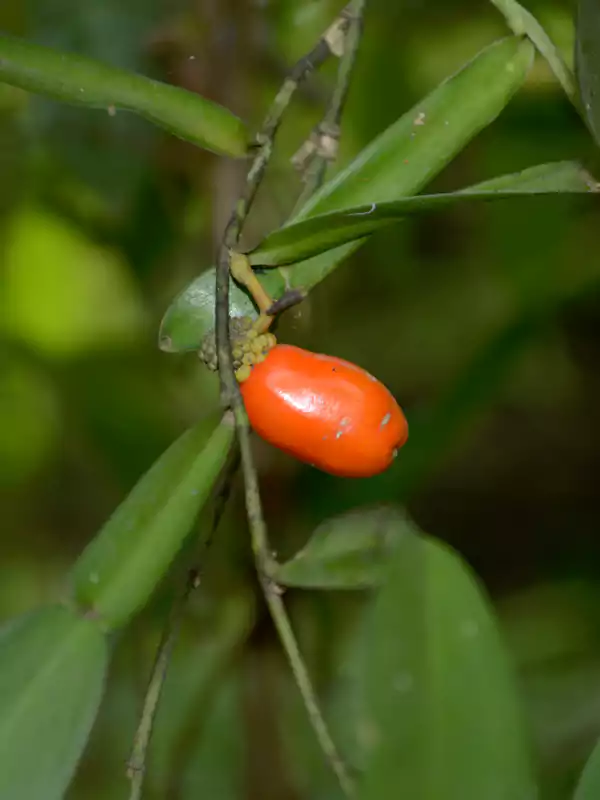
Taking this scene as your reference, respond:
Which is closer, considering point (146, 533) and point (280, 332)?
point (146, 533)

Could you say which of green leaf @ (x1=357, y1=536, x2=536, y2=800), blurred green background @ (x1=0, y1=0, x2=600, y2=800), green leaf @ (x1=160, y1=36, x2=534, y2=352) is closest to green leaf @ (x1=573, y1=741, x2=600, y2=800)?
green leaf @ (x1=357, y1=536, x2=536, y2=800)

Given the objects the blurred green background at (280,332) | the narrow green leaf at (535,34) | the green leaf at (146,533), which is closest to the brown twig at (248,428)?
the green leaf at (146,533)

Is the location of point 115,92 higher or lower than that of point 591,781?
higher

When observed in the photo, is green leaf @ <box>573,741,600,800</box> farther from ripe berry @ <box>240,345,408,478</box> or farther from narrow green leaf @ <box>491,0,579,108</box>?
narrow green leaf @ <box>491,0,579,108</box>

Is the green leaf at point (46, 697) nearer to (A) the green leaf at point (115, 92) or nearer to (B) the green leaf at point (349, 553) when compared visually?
(B) the green leaf at point (349, 553)

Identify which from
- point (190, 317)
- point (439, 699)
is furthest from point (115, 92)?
point (439, 699)

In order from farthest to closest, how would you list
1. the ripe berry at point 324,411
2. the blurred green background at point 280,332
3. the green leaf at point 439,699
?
the blurred green background at point 280,332
the ripe berry at point 324,411
the green leaf at point 439,699

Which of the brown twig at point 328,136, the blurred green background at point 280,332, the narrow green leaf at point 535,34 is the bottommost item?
the blurred green background at point 280,332

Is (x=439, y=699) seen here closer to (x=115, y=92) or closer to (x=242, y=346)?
(x=242, y=346)
